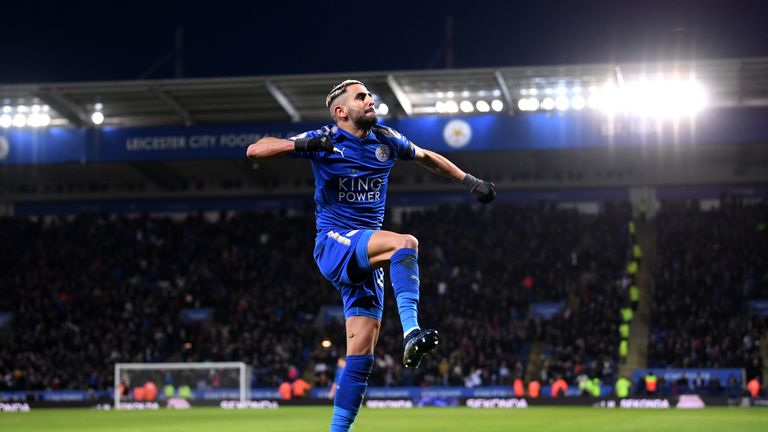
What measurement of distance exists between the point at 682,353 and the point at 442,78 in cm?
1113

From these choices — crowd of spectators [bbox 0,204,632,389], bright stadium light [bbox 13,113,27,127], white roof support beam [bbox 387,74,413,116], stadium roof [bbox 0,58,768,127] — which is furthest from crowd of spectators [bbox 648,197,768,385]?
bright stadium light [bbox 13,113,27,127]

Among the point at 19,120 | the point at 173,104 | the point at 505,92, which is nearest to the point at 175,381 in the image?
the point at 173,104

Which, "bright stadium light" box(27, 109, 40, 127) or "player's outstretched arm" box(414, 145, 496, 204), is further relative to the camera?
"bright stadium light" box(27, 109, 40, 127)

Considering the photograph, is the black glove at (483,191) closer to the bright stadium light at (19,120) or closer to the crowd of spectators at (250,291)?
the crowd of spectators at (250,291)

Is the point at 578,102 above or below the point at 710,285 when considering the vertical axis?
above

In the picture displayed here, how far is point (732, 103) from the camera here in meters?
36.5

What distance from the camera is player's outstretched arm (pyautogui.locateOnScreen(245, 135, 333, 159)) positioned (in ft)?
24.5

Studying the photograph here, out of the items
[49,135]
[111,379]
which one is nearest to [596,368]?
[111,379]

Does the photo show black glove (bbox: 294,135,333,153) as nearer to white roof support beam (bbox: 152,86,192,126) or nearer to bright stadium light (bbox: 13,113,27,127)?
white roof support beam (bbox: 152,86,192,126)

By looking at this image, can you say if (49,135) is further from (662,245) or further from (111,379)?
(662,245)

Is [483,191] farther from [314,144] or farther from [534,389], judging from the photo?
[534,389]

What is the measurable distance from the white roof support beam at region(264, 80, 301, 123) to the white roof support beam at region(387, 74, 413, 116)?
12.3 ft

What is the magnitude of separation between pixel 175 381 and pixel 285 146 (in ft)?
86.3

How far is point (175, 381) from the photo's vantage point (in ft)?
107
